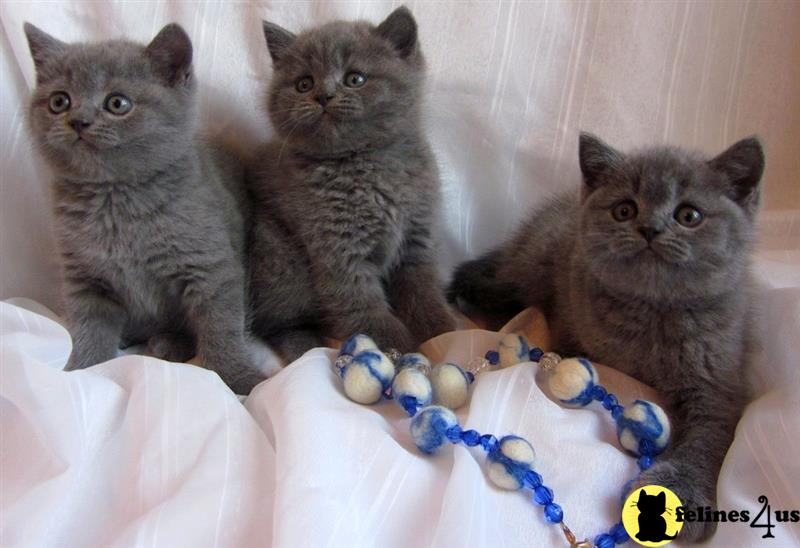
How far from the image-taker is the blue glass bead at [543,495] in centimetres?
82

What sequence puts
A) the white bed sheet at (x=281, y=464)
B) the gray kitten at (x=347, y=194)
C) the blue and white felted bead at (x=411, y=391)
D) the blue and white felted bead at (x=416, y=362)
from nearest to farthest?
the white bed sheet at (x=281, y=464), the blue and white felted bead at (x=411, y=391), the blue and white felted bead at (x=416, y=362), the gray kitten at (x=347, y=194)

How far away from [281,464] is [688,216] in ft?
2.05

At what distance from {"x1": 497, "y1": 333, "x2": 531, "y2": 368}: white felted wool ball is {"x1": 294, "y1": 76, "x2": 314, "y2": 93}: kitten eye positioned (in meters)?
0.54

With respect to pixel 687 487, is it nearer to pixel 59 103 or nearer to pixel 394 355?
pixel 394 355

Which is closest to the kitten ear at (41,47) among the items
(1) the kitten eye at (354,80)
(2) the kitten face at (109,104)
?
(2) the kitten face at (109,104)

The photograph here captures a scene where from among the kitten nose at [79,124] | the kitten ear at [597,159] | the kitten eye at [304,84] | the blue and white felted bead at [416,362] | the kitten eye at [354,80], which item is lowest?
the blue and white felted bead at [416,362]

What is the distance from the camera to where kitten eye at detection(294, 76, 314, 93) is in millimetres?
A: 1208

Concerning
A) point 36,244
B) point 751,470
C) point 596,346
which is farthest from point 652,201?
point 36,244

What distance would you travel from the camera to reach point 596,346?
3.60 ft

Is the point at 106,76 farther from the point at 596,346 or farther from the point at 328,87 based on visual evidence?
the point at 596,346

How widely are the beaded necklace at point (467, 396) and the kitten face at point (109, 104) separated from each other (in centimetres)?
45

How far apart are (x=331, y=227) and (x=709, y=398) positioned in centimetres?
65

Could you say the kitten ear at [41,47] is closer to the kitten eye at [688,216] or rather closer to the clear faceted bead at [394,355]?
the clear faceted bead at [394,355]

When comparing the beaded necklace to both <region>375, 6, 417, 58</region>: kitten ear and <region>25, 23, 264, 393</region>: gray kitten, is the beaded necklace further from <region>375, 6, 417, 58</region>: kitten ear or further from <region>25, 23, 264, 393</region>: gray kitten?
<region>375, 6, 417, 58</region>: kitten ear
